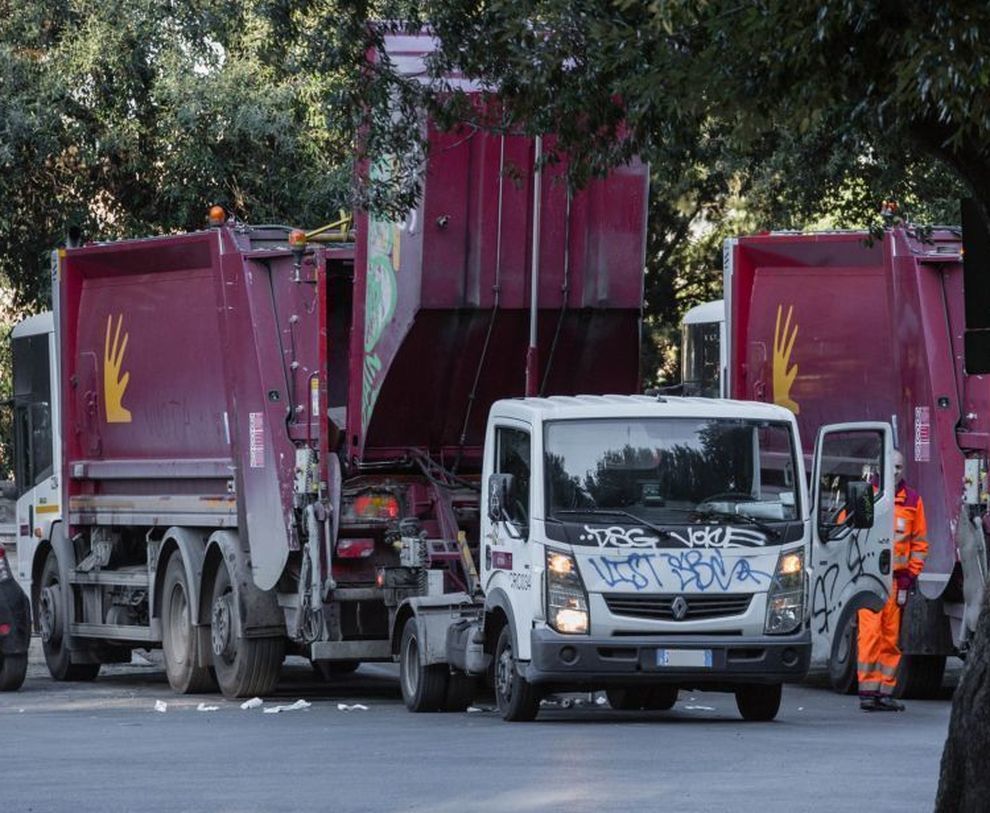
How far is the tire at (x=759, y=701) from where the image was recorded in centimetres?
1522

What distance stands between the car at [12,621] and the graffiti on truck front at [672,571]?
5738 mm

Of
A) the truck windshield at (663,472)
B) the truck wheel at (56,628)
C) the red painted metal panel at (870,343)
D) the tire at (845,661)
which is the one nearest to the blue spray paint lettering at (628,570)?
the truck windshield at (663,472)

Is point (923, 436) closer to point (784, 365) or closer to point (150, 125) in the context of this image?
point (784, 365)

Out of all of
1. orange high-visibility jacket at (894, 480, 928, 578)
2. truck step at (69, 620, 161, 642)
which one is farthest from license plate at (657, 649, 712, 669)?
truck step at (69, 620, 161, 642)

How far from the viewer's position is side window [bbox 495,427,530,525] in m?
14.8

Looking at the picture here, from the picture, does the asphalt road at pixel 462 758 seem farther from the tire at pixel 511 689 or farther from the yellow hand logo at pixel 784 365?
the yellow hand logo at pixel 784 365

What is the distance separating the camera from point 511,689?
48.9 feet

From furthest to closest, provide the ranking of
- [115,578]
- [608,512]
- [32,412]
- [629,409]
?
[32,412] < [115,578] < [629,409] < [608,512]

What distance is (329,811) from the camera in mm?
10328

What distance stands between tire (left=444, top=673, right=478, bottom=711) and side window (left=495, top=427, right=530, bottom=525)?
145cm

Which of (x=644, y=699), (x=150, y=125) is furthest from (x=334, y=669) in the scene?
(x=150, y=125)

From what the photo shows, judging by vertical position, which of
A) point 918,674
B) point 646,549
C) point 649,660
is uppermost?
point 646,549

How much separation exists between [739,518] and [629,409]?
93 centimetres

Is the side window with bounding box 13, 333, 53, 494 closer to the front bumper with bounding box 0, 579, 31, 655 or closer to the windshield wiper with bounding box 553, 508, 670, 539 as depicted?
the front bumper with bounding box 0, 579, 31, 655
